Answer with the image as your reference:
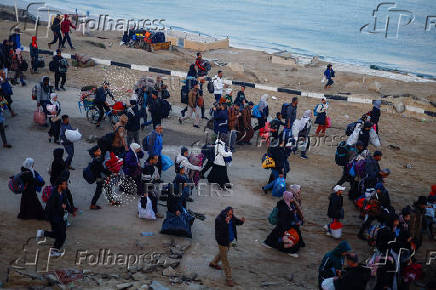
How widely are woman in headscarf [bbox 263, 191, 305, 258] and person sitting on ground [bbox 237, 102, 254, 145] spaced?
20.0ft

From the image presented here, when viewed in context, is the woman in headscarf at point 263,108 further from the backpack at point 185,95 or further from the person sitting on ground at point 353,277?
the person sitting on ground at point 353,277

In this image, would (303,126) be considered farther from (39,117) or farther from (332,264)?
(39,117)

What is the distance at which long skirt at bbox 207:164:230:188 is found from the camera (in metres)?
11.6

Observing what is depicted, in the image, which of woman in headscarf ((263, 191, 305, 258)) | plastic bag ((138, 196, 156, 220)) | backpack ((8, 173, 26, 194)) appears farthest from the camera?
plastic bag ((138, 196, 156, 220))

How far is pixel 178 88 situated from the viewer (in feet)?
69.0

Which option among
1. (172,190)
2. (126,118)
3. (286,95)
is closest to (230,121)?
(126,118)

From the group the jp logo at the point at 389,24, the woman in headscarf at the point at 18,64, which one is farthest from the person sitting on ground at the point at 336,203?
the jp logo at the point at 389,24

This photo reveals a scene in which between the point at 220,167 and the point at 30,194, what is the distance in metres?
4.42

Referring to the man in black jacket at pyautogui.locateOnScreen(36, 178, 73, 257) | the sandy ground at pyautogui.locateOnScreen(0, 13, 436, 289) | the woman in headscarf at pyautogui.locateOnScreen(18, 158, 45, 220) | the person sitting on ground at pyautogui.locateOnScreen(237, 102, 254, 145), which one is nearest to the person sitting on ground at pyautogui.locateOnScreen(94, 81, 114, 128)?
the sandy ground at pyautogui.locateOnScreen(0, 13, 436, 289)

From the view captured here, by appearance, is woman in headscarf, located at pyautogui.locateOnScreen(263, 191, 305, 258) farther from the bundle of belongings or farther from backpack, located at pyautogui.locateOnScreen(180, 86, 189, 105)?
the bundle of belongings

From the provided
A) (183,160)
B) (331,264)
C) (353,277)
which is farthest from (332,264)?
(183,160)

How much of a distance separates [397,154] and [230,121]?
6.44 meters

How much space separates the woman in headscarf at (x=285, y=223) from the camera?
876 centimetres

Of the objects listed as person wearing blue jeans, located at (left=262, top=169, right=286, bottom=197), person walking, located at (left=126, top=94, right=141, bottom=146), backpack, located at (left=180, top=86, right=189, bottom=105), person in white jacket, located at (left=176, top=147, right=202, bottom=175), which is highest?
backpack, located at (left=180, top=86, right=189, bottom=105)
